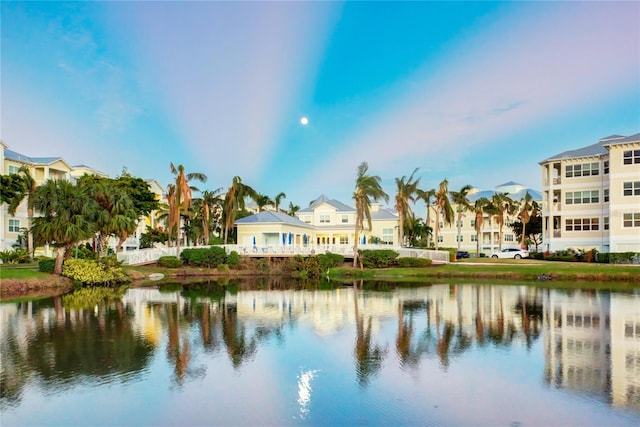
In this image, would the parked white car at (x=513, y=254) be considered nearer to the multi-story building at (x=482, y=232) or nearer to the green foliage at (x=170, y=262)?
the multi-story building at (x=482, y=232)

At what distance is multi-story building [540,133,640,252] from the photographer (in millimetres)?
43969

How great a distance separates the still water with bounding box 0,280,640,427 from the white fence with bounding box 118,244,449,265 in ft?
70.5

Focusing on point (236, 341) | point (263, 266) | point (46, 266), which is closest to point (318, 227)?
point (263, 266)

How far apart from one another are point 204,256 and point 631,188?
130ft

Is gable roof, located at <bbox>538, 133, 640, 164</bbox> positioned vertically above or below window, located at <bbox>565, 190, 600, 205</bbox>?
above

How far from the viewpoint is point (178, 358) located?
12500 millimetres

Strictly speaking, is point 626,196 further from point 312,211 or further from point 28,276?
point 28,276

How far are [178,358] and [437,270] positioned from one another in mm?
Result: 30119

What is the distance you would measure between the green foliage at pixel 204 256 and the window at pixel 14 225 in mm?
18678

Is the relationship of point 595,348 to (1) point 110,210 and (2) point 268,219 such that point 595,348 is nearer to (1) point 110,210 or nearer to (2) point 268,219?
(1) point 110,210

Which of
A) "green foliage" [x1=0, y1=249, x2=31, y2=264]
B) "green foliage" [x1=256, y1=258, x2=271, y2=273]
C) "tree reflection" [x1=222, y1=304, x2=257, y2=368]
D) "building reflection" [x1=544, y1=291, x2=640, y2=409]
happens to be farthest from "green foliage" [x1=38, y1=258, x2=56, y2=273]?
"building reflection" [x1=544, y1=291, x2=640, y2=409]

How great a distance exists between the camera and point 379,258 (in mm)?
42844

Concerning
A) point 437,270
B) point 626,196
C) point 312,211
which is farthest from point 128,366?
point 312,211

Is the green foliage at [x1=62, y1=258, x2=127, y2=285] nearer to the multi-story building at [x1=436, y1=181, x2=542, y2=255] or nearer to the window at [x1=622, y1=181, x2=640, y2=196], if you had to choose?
the window at [x1=622, y1=181, x2=640, y2=196]
